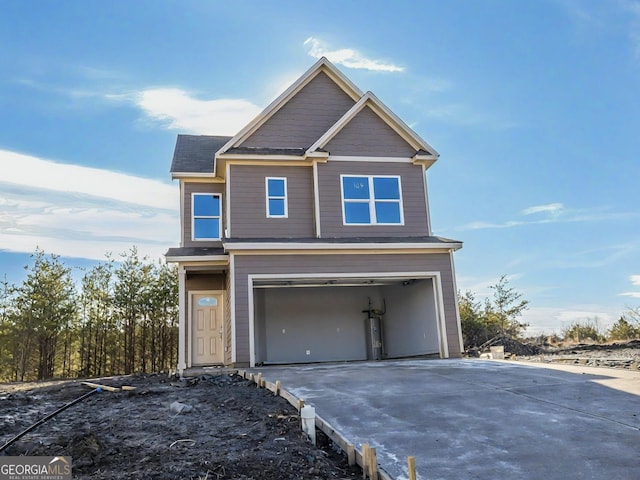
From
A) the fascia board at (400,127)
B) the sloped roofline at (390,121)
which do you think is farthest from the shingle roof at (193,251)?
the fascia board at (400,127)

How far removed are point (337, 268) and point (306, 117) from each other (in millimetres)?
4782

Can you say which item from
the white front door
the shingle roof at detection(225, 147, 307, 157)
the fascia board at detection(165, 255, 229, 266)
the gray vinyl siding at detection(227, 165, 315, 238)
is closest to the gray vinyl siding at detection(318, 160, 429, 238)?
the gray vinyl siding at detection(227, 165, 315, 238)

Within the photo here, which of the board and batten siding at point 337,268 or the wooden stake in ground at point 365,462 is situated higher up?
the board and batten siding at point 337,268

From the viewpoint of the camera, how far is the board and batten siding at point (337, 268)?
11.6 meters

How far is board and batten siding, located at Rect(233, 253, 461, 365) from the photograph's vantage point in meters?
11.6

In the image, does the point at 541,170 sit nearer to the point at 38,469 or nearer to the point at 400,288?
the point at 400,288

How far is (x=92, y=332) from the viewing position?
60.5ft

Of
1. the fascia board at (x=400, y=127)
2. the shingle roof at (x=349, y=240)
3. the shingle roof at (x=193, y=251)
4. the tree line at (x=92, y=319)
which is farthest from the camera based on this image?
the tree line at (x=92, y=319)

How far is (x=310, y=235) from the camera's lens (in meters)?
13.4

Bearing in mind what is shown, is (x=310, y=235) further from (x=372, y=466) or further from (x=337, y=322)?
(x=372, y=466)

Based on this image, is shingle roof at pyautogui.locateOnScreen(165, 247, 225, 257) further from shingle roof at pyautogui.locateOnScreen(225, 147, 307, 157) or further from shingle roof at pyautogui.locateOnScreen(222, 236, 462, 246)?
shingle roof at pyautogui.locateOnScreen(225, 147, 307, 157)

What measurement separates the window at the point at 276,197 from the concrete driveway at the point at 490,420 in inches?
225

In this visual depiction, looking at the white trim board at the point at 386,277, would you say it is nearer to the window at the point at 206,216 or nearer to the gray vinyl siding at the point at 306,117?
Result: the window at the point at 206,216

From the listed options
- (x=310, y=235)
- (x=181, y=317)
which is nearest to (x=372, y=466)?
(x=310, y=235)
